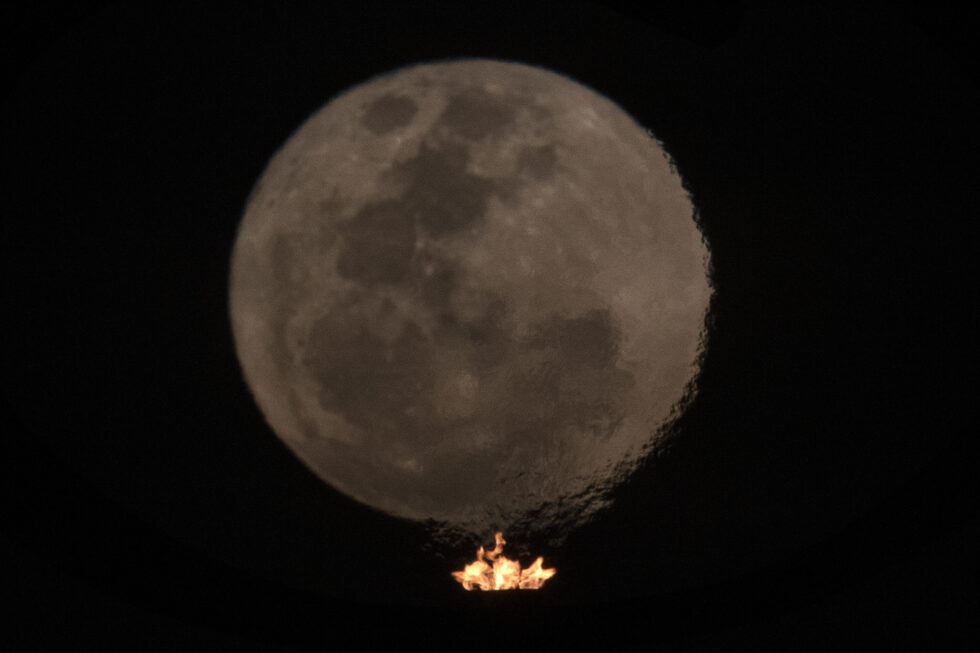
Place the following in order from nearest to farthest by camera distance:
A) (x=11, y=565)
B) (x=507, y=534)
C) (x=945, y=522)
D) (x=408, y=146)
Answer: (x=11, y=565)
(x=945, y=522)
(x=507, y=534)
(x=408, y=146)

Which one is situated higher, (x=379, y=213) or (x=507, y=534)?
(x=379, y=213)

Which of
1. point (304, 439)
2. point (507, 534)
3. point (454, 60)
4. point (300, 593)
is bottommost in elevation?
point (300, 593)

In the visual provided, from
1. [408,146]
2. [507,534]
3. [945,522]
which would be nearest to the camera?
[945,522]

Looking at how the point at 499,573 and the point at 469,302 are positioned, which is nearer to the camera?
the point at 499,573

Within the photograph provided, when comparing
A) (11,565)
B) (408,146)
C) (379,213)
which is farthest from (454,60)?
(11,565)

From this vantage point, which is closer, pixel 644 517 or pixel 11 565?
pixel 11 565

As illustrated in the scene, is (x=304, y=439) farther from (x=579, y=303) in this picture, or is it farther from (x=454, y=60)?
(x=454, y=60)

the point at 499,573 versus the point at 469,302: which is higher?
the point at 469,302
